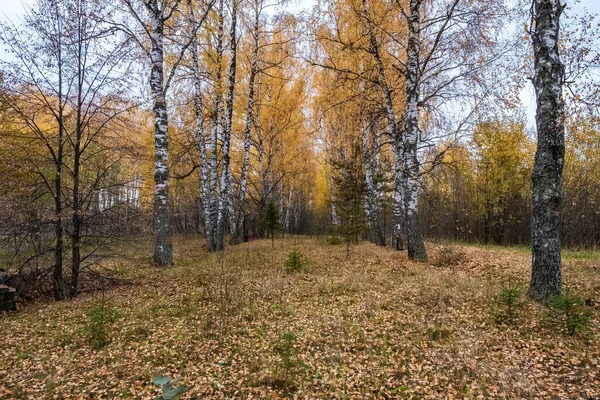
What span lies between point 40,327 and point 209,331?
2.81 meters

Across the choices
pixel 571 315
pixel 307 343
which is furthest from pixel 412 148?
pixel 307 343

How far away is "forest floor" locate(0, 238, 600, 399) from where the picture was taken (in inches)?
132

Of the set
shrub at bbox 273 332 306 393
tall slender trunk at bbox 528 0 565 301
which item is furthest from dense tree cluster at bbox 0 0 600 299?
shrub at bbox 273 332 306 393

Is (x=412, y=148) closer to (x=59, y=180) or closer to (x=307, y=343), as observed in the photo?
(x=307, y=343)

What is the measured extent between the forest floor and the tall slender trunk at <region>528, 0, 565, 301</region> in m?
0.67

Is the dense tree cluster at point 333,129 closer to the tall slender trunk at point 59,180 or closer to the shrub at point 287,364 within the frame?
the tall slender trunk at point 59,180

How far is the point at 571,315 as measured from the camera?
4.12m

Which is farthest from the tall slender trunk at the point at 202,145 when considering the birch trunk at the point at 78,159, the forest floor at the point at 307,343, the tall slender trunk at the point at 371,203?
the tall slender trunk at the point at 371,203

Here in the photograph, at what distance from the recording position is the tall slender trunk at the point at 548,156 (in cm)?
502

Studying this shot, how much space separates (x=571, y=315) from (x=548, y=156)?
95.6 inches

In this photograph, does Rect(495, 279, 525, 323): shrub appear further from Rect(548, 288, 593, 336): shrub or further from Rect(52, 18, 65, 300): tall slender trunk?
Rect(52, 18, 65, 300): tall slender trunk

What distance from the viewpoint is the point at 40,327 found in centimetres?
501

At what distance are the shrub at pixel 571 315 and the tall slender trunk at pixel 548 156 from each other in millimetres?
695

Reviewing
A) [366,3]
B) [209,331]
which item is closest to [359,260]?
[209,331]
